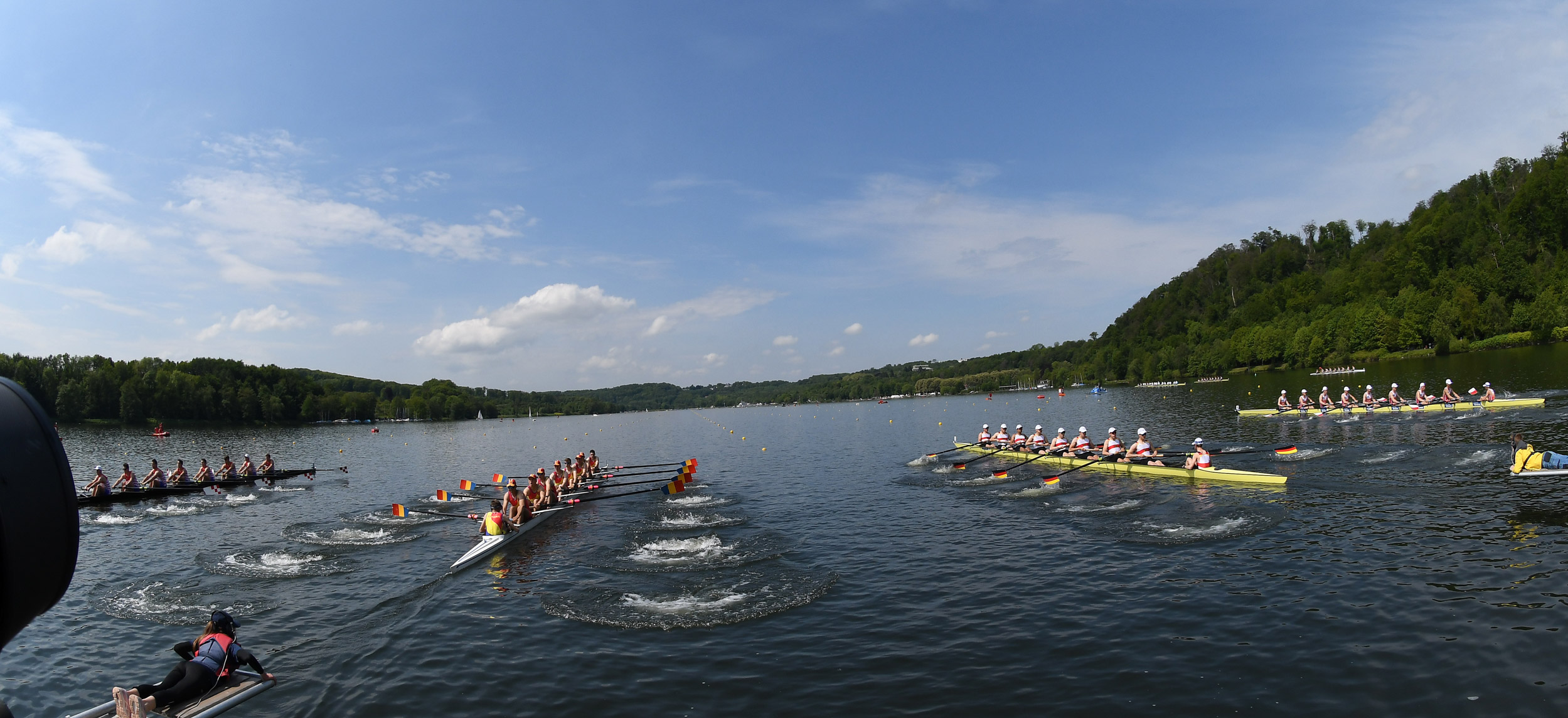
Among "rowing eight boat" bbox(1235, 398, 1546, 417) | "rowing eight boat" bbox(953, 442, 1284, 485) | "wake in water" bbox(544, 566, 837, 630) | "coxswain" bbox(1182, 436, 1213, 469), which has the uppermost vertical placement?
"rowing eight boat" bbox(1235, 398, 1546, 417)

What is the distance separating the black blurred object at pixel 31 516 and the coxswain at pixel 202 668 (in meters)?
10.2

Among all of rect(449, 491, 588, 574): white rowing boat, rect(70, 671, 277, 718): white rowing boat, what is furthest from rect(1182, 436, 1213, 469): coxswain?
rect(70, 671, 277, 718): white rowing boat

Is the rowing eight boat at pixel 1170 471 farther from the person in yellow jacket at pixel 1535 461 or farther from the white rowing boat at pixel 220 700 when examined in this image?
the white rowing boat at pixel 220 700

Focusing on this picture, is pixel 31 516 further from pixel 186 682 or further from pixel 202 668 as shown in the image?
pixel 202 668

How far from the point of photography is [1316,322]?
101m

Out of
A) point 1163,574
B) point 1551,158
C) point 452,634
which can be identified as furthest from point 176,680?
point 1551,158

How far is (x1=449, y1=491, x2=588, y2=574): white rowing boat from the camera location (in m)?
18.2

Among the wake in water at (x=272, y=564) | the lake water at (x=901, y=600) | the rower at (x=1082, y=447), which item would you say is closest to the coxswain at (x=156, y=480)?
the lake water at (x=901, y=600)

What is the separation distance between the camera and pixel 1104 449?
2748cm

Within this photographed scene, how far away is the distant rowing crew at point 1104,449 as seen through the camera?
23534mm

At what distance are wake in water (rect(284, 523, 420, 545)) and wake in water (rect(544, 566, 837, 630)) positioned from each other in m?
8.97

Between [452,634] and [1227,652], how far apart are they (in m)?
13.0

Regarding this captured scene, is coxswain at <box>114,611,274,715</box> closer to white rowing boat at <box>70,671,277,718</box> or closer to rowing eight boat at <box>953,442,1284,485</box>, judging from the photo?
white rowing boat at <box>70,671,277,718</box>

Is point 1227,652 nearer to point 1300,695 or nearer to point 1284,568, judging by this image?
point 1300,695
